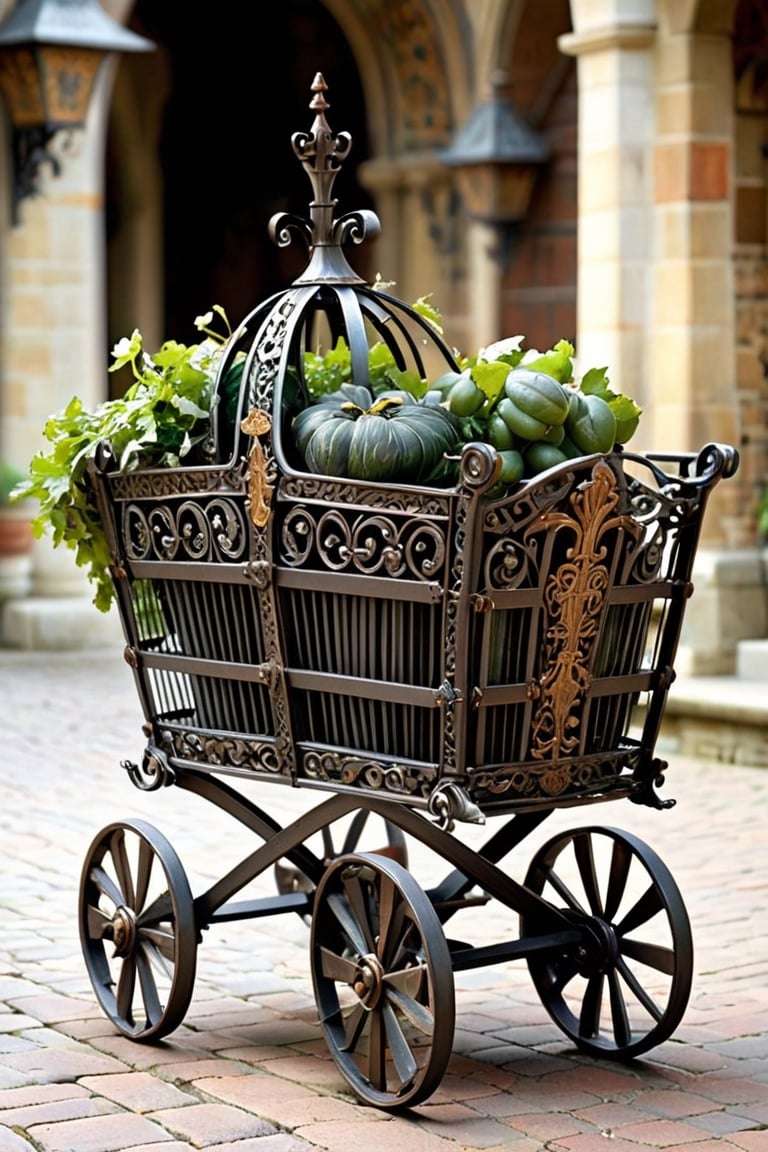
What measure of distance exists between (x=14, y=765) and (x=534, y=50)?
6.81 metres

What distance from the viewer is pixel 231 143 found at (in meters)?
17.5

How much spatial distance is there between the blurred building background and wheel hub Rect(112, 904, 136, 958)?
556 cm

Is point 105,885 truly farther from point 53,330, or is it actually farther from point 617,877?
point 53,330

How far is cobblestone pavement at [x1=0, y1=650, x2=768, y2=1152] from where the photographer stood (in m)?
3.81

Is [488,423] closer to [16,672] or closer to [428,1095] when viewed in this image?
[428,1095]

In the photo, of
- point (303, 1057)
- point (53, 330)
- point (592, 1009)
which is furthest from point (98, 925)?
point (53, 330)

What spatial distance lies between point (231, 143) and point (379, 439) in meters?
14.0

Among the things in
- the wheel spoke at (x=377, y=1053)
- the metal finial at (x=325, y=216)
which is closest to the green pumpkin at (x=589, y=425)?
the metal finial at (x=325, y=216)

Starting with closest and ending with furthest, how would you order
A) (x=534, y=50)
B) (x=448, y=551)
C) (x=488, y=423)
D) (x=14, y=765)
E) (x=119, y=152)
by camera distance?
1. (x=448, y=551)
2. (x=488, y=423)
3. (x=14, y=765)
4. (x=534, y=50)
5. (x=119, y=152)

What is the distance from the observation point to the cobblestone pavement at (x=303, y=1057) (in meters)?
3.81

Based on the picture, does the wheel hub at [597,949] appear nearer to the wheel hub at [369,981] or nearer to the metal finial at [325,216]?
the wheel hub at [369,981]

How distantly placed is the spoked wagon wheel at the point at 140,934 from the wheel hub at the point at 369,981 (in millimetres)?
457

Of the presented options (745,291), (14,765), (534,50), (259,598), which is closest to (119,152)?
(534,50)

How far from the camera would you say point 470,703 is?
389cm
